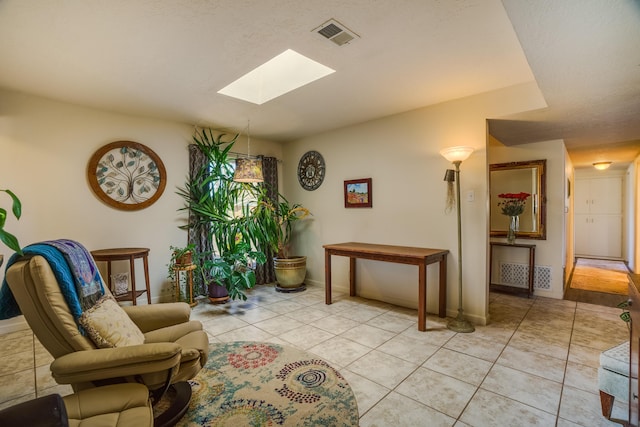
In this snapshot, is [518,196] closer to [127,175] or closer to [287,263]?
[287,263]

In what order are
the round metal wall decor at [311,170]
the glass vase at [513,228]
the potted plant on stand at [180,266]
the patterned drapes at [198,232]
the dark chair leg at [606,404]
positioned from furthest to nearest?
the round metal wall decor at [311,170], the glass vase at [513,228], the patterned drapes at [198,232], the potted plant on stand at [180,266], the dark chair leg at [606,404]

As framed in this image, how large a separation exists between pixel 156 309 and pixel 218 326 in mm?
1157

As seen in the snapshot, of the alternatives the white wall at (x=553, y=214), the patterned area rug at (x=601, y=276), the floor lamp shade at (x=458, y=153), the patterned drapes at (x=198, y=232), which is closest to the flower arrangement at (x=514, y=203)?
the white wall at (x=553, y=214)

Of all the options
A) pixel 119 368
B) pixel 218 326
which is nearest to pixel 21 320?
pixel 218 326

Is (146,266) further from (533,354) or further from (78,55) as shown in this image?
(533,354)

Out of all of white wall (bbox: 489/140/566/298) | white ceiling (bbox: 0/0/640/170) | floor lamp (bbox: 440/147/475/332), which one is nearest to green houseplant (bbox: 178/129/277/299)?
white ceiling (bbox: 0/0/640/170)

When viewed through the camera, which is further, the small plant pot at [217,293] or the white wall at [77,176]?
the small plant pot at [217,293]

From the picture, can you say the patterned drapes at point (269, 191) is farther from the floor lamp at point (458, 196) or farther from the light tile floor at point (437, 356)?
the floor lamp at point (458, 196)

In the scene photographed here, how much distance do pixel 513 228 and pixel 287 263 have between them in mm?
3306

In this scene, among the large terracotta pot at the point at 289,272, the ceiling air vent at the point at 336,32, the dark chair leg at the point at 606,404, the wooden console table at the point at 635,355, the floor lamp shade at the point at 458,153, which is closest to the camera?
the wooden console table at the point at 635,355

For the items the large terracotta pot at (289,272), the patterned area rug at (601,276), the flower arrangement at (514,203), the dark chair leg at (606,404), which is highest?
the flower arrangement at (514,203)

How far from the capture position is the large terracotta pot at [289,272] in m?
4.44

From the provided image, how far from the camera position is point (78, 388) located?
147 cm

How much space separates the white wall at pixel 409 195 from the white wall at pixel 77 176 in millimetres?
2052
